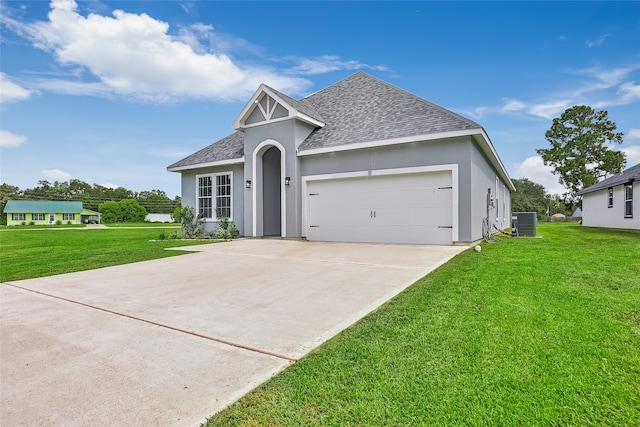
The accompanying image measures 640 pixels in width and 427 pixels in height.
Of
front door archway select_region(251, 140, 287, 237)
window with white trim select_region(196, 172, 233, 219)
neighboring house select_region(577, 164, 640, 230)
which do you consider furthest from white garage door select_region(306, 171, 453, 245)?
neighboring house select_region(577, 164, 640, 230)

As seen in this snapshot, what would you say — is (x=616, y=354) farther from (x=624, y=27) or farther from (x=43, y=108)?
(x=43, y=108)

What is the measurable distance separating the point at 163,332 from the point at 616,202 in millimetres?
22333

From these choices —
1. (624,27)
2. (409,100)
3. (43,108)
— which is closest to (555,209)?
(624,27)

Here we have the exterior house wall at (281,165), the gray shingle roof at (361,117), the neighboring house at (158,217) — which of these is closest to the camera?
the gray shingle roof at (361,117)

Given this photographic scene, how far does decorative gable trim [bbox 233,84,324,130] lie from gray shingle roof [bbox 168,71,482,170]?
0.23 m

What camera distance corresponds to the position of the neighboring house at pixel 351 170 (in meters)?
9.25

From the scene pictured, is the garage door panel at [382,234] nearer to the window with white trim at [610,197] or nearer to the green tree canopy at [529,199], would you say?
the window with white trim at [610,197]

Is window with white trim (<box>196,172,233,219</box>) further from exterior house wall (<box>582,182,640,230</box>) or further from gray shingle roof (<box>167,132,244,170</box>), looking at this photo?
exterior house wall (<box>582,182,640,230</box>)

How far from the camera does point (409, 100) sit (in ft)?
36.8

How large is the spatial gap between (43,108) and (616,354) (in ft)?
83.3

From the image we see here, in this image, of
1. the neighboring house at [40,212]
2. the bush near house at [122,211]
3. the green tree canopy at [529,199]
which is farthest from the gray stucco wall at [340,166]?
the neighboring house at [40,212]

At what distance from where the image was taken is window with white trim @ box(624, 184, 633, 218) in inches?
612

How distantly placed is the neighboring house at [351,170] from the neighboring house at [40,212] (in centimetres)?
4822

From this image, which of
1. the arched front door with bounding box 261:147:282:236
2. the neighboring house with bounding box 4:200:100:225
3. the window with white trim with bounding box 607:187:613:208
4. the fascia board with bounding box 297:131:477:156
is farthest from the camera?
the neighboring house with bounding box 4:200:100:225
